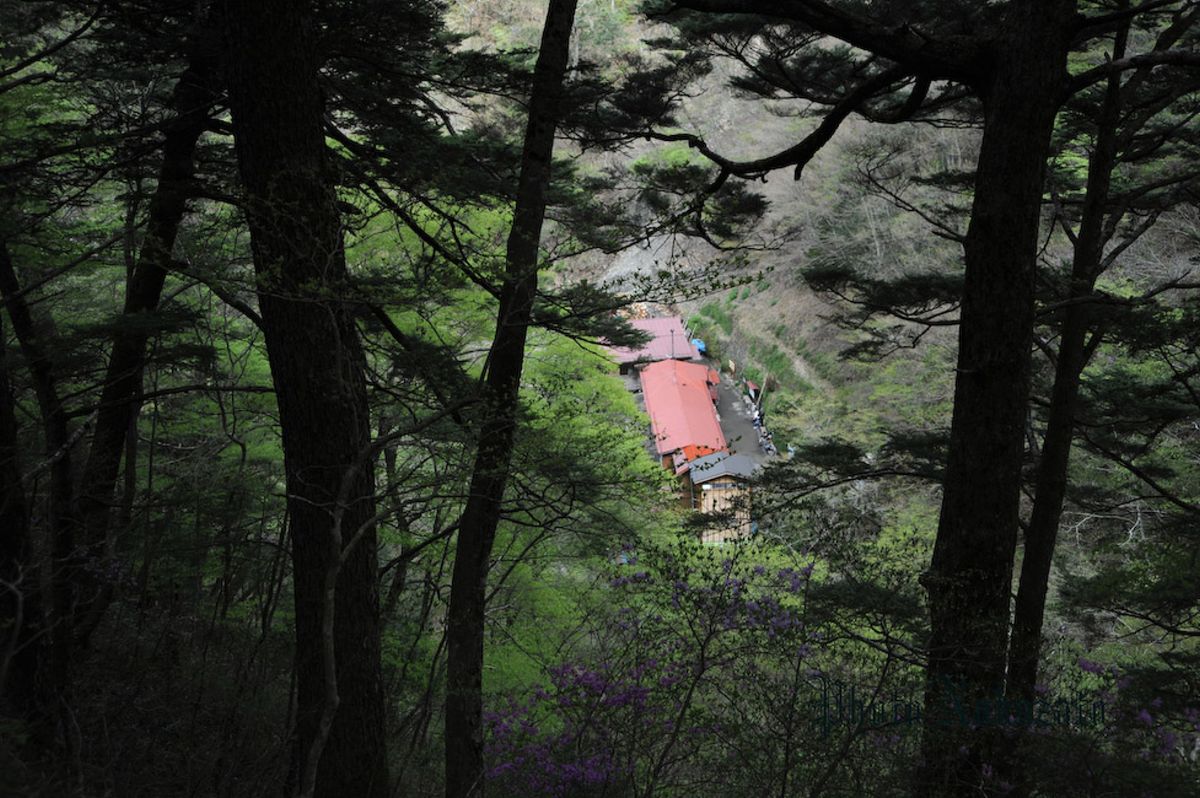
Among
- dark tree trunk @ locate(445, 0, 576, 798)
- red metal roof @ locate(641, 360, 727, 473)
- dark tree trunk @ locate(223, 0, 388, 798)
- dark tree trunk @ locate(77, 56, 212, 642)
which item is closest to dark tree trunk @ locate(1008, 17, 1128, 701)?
dark tree trunk @ locate(445, 0, 576, 798)

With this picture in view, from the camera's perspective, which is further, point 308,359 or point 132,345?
point 132,345

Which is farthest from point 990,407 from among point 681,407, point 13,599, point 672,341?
point 672,341

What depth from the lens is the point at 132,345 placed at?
553cm

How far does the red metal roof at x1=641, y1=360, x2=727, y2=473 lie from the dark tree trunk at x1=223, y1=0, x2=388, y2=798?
16.8m

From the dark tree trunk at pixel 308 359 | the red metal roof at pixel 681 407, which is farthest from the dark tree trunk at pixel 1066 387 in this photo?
the red metal roof at pixel 681 407

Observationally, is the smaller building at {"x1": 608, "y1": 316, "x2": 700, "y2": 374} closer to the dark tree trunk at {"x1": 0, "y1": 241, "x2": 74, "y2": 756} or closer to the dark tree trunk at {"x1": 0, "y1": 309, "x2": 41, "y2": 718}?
the dark tree trunk at {"x1": 0, "y1": 241, "x2": 74, "y2": 756}

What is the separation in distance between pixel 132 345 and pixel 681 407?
714 inches

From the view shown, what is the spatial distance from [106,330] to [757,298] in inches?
1005

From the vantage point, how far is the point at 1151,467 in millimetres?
7324

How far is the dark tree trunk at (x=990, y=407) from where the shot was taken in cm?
366

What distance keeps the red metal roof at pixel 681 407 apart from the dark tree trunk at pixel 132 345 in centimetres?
1513

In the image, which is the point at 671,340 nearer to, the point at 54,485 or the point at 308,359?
the point at 54,485

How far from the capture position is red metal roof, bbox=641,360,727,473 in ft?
70.2

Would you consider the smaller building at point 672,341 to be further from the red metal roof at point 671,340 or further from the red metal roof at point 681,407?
the red metal roof at point 681,407
